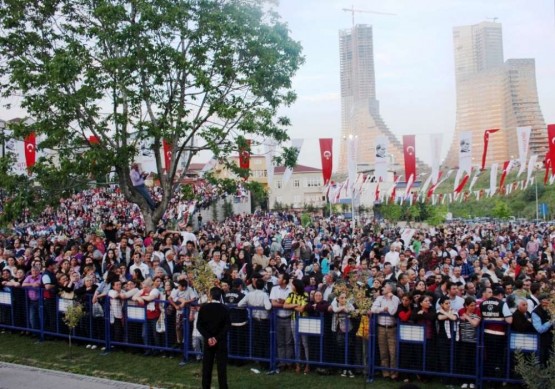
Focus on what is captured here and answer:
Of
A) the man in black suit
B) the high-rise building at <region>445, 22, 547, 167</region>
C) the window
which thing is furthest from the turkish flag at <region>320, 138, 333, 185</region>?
the high-rise building at <region>445, 22, 547, 167</region>

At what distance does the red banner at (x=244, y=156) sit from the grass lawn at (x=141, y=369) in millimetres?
6973

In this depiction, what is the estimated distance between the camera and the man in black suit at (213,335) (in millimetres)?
8555

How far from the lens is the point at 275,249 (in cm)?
2014

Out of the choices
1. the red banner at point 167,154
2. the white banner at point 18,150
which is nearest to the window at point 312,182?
the white banner at point 18,150

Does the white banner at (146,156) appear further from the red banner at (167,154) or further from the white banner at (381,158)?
the white banner at (381,158)

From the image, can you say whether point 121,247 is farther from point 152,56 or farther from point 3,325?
point 152,56

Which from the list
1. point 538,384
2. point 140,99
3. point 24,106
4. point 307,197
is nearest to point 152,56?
point 140,99

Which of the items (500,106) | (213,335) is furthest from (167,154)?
(500,106)

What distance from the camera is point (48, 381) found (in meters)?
9.69

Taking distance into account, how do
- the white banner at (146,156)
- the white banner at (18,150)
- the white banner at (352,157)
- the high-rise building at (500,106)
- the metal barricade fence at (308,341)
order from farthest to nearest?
the high-rise building at (500,106) < the white banner at (352,157) < the white banner at (18,150) < the white banner at (146,156) < the metal barricade fence at (308,341)

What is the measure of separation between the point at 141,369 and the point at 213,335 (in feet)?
7.94

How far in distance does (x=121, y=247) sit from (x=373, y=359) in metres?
8.40

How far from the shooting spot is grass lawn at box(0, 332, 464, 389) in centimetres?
937

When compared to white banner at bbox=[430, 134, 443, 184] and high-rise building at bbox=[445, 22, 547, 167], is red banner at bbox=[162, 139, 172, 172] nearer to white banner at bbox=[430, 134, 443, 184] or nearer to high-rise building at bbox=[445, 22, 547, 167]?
white banner at bbox=[430, 134, 443, 184]
